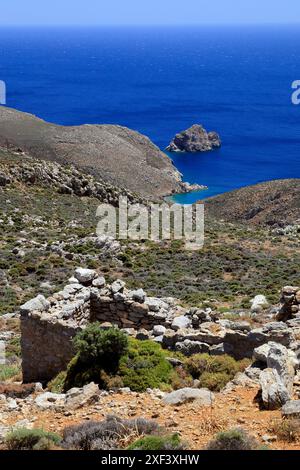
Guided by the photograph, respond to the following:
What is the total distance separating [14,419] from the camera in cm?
1056

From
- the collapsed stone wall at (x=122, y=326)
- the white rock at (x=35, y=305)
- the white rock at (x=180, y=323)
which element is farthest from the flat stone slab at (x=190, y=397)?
the white rock at (x=35, y=305)

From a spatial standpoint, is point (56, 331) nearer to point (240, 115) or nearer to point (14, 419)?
point (14, 419)

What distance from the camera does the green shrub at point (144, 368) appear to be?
1188 cm

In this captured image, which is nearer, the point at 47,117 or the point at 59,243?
the point at 59,243

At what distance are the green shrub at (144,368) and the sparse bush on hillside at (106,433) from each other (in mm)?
2516

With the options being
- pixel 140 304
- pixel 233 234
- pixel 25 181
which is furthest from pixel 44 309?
pixel 25 181

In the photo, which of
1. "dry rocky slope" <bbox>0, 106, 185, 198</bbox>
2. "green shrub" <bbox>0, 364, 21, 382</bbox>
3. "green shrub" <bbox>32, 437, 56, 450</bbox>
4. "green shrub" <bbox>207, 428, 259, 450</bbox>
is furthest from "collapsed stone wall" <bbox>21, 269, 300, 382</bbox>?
"dry rocky slope" <bbox>0, 106, 185, 198</bbox>

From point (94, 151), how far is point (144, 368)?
73.9 m

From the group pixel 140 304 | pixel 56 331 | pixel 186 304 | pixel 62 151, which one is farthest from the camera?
pixel 62 151

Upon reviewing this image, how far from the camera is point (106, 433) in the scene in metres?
8.93

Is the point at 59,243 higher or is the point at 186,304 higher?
the point at 59,243

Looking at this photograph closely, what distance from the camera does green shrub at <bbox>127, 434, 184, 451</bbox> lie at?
8117mm

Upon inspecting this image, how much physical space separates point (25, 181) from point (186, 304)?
107ft

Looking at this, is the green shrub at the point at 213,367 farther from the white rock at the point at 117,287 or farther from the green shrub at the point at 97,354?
the white rock at the point at 117,287
